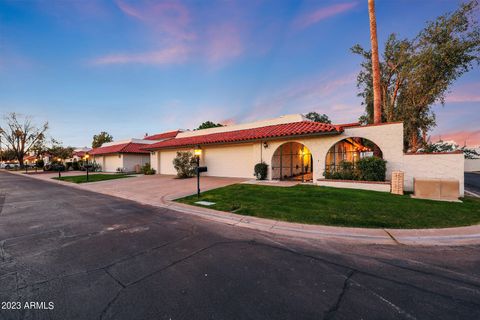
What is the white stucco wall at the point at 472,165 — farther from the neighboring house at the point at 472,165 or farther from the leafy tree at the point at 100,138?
the leafy tree at the point at 100,138

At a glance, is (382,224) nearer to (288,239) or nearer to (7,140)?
(288,239)

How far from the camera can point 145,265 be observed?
11.2 feet

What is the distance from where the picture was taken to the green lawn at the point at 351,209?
549cm

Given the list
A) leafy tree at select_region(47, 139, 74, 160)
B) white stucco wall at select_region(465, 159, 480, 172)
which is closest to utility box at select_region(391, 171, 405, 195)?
white stucco wall at select_region(465, 159, 480, 172)

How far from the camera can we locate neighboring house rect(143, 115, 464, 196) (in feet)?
32.9

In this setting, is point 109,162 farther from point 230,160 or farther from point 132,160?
point 230,160

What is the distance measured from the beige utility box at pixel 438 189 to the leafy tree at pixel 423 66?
8910 millimetres

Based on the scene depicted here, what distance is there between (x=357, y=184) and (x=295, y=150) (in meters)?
8.59

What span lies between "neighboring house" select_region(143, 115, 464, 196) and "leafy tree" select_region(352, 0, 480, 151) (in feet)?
13.3

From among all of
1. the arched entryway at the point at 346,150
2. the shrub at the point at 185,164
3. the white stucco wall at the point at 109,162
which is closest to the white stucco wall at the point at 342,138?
the shrub at the point at 185,164

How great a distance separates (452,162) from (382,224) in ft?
26.1

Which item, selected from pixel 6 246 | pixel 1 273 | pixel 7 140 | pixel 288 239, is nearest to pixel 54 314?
pixel 1 273

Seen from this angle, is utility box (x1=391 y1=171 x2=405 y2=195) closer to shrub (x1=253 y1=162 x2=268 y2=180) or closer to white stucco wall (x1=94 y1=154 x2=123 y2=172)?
shrub (x1=253 y1=162 x2=268 y2=180)

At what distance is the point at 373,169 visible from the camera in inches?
401
